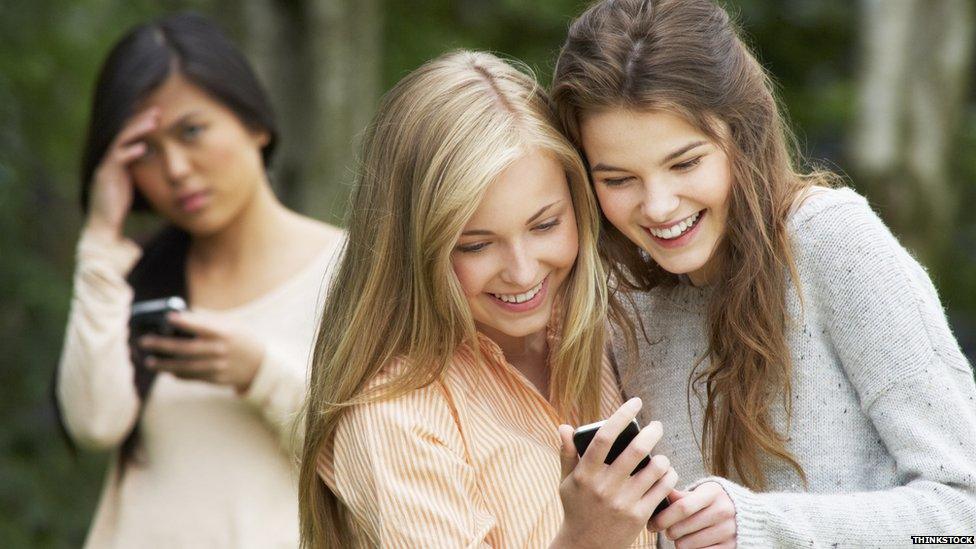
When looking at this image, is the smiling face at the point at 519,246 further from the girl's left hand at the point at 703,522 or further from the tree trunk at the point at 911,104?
the tree trunk at the point at 911,104

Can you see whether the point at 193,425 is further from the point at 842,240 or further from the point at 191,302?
the point at 842,240

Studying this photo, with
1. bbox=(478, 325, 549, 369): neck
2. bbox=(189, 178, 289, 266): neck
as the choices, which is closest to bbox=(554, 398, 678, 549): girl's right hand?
bbox=(478, 325, 549, 369): neck

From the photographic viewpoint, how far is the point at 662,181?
2387 millimetres

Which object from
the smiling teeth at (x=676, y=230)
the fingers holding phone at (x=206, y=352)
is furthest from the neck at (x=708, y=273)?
the fingers holding phone at (x=206, y=352)

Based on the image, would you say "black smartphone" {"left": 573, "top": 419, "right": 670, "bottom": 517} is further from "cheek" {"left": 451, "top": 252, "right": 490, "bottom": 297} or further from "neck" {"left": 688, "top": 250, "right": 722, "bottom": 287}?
"neck" {"left": 688, "top": 250, "right": 722, "bottom": 287}

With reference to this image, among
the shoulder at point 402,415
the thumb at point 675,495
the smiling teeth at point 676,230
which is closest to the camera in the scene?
the thumb at point 675,495

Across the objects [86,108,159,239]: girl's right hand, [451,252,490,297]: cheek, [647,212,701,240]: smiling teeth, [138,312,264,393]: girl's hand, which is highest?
[647,212,701,240]: smiling teeth

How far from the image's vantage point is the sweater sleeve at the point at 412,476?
7.33ft

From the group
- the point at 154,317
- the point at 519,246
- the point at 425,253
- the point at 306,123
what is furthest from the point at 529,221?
the point at 306,123

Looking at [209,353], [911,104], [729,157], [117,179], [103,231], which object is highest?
[729,157]

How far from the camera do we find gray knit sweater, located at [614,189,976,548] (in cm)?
225

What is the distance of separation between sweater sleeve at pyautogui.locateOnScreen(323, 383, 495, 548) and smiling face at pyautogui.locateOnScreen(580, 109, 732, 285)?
0.48 meters

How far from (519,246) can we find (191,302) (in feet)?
4.89

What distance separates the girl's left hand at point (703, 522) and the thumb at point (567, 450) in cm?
16
